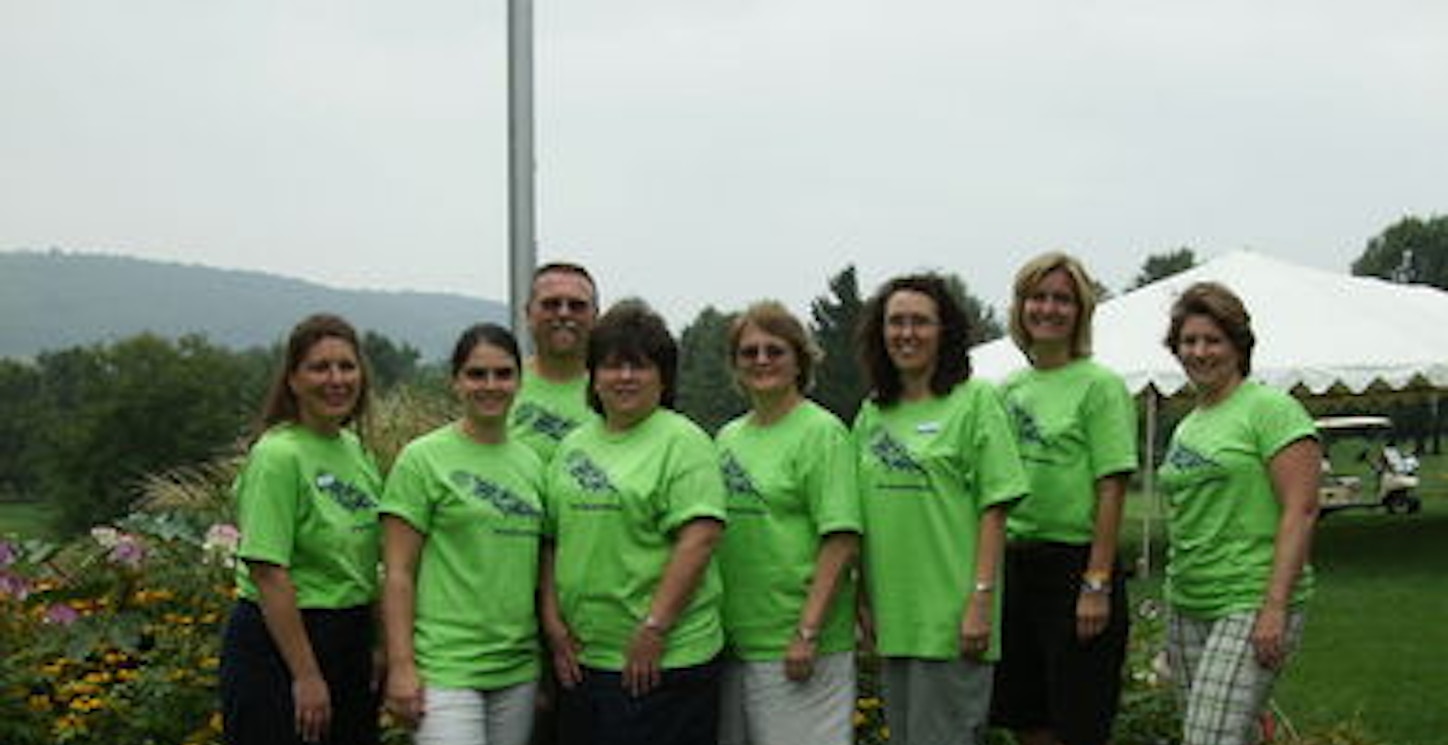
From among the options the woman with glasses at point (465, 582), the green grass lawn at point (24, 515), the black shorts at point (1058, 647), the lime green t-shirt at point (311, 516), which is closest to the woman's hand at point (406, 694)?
the woman with glasses at point (465, 582)

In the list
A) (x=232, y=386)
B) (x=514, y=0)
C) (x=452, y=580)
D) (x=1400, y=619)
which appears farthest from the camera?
(x=232, y=386)

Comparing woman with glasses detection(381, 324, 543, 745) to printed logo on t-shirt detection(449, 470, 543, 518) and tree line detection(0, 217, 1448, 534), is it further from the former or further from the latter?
tree line detection(0, 217, 1448, 534)

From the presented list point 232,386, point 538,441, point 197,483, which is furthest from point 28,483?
point 538,441

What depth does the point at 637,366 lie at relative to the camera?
12.5 ft

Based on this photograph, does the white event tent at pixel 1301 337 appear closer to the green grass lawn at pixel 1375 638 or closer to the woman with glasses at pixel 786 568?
the green grass lawn at pixel 1375 638

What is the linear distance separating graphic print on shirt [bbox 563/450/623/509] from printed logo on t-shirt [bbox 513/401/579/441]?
0.40m

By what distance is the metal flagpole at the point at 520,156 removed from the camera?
746 cm

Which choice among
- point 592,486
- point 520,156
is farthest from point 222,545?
point 592,486

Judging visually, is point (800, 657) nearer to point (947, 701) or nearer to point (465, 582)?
point (947, 701)

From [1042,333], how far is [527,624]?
168 cm

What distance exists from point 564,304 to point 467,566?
0.84m

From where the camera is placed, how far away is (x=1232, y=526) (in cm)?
422

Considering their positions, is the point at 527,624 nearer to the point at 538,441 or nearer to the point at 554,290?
the point at 538,441

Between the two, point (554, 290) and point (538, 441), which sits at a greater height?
point (554, 290)
